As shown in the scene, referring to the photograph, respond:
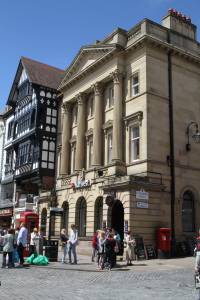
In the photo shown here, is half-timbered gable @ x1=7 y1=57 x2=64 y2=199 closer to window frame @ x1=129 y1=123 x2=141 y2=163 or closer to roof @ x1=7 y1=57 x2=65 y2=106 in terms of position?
roof @ x1=7 y1=57 x2=65 y2=106

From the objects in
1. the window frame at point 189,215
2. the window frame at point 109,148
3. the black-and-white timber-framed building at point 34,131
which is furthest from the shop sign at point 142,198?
the black-and-white timber-framed building at point 34,131

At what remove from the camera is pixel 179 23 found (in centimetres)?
3019

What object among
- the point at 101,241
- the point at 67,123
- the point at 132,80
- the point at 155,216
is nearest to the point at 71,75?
the point at 67,123

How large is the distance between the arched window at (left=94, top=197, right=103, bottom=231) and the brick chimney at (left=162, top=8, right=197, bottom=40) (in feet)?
45.1

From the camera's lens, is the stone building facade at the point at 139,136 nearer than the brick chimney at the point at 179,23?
Yes

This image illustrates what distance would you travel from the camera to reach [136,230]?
23641mm

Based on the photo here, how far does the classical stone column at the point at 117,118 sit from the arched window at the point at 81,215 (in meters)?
5.05

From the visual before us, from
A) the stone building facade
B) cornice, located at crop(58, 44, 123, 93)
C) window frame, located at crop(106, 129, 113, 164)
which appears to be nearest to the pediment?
cornice, located at crop(58, 44, 123, 93)

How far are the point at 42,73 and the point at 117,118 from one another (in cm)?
1668

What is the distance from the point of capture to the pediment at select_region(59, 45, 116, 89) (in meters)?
30.3

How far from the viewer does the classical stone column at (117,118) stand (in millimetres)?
27562

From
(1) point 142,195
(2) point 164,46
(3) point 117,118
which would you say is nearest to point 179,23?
(2) point 164,46

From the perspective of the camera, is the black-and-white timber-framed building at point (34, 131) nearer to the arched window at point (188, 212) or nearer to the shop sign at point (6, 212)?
the shop sign at point (6, 212)

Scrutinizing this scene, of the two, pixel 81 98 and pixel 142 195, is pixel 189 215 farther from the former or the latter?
pixel 81 98
